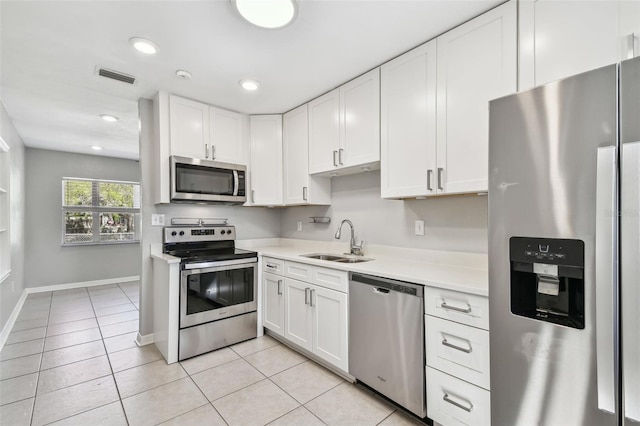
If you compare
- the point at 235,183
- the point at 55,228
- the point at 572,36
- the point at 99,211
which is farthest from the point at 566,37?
the point at 55,228

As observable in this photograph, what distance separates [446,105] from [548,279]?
1.21 m

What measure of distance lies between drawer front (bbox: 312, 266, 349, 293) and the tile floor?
2.31ft

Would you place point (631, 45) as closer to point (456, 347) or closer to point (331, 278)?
point (456, 347)

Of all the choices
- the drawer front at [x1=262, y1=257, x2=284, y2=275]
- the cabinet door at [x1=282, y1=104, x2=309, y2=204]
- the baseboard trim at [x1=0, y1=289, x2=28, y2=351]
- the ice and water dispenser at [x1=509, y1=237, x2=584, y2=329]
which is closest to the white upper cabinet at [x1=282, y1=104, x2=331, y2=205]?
the cabinet door at [x1=282, y1=104, x2=309, y2=204]

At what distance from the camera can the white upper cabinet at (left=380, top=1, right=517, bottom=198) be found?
65.6 inches

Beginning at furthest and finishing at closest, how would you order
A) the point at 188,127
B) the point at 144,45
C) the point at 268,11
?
the point at 188,127 < the point at 144,45 < the point at 268,11

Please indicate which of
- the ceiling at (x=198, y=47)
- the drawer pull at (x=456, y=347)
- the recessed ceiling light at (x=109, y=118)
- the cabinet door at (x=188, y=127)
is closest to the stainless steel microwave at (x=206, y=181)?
the cabinet door at (x=188, y=127)

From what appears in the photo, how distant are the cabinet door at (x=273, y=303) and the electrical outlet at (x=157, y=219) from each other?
1.18m

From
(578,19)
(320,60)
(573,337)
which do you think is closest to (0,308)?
(320,60)

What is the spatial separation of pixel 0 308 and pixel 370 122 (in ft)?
13.2

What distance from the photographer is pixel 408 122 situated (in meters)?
2.10

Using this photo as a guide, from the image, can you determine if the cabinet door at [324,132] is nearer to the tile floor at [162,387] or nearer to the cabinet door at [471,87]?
the cabinet door at [471,87]

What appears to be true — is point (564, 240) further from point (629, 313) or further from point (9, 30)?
point (9, 30)

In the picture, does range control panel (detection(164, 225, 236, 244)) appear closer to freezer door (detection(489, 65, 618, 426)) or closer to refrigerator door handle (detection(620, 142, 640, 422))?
freezer door (detection(489, 65, 618, 426))
